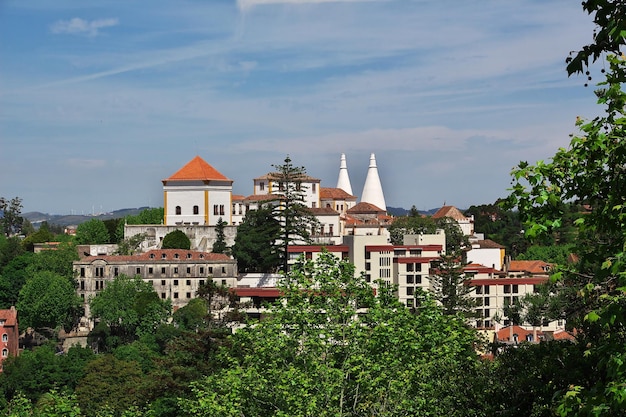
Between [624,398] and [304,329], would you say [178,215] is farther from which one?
[624,398]

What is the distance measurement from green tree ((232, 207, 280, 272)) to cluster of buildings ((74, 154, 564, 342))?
1308 millimetres

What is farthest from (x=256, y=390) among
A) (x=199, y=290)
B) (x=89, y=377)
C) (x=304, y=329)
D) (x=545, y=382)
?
(x=199, y=290)

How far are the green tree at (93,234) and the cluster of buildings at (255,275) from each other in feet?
16.2

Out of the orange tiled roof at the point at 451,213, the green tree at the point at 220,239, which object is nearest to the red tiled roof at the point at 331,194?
the orange tiled roof at the point at 451,213

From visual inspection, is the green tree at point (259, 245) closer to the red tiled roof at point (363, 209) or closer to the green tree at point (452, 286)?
the green tree at point (452, 286)

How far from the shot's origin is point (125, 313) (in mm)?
50219

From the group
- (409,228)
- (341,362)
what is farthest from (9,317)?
(341,362)

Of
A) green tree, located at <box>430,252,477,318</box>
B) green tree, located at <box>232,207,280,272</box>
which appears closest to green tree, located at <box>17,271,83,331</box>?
green tree, located at <box>232,207,280,272</box>

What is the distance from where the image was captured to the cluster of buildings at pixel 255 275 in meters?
47.2

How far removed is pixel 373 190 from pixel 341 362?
270ft

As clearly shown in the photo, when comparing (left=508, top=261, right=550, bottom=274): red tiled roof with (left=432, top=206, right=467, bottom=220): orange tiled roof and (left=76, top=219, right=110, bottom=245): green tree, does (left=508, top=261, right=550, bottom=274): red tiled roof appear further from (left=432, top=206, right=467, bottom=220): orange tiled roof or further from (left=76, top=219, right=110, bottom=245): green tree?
(left=76, top=219, right=110, bottom=245): green tree

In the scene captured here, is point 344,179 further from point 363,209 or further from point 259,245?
point 259,245

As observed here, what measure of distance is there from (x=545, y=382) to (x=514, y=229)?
236 ft

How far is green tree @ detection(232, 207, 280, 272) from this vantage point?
178 feet
